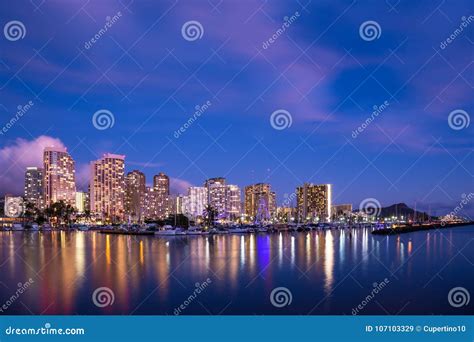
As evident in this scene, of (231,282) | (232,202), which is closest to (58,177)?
(232,202)

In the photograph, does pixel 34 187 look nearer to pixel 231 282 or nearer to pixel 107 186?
pixel 107 186

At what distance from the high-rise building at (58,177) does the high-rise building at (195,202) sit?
19912mm

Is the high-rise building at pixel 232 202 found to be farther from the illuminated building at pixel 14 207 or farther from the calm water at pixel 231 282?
the calm water at pixel 231 282

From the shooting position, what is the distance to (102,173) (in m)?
91.0

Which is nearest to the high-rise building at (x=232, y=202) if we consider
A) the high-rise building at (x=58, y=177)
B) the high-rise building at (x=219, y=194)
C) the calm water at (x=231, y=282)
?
the high-rise building at (x=219, y=194)

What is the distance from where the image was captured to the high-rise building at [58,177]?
7900cm

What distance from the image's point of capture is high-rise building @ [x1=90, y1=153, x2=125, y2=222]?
89.8 metres

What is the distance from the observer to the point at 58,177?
80688mm

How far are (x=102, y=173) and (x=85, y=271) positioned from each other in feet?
261

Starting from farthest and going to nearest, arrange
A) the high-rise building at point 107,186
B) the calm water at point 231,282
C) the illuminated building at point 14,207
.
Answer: the high-rise building at point 107,186 → the illuminated building at point 14,207 → the calm water at point 231,282

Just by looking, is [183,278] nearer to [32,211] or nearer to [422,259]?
[422,259]

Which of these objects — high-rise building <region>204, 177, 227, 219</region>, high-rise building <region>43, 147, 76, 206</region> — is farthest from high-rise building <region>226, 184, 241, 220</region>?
high-rise building <region>43, 147, 76, 206</region>

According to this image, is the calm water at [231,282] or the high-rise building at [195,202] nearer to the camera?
the calm water at [231,282]
